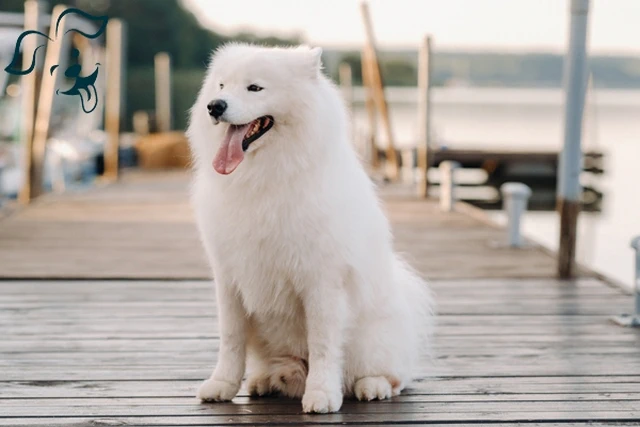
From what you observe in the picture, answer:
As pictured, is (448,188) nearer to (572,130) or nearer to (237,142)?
(572,130)

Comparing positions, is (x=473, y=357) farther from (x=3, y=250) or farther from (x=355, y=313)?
(x=3, y=250)

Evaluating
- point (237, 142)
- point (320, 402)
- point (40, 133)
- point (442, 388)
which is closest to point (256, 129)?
point (237, 142)

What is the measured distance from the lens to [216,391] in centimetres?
333

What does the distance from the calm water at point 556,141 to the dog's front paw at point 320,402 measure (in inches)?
136

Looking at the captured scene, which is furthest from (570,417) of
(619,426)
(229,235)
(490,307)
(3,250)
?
(3,250)

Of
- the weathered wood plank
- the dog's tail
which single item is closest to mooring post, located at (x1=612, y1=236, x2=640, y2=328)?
the weathered wood plank

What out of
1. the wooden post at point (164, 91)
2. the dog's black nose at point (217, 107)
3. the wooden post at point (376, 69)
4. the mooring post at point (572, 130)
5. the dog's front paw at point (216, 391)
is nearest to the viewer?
the dog's black nose at point (217, 107)

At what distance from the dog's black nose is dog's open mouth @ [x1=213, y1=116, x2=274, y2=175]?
0.35 feet

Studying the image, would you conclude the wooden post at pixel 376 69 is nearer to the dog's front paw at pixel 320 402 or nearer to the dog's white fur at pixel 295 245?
the dog's white fur at pixel 295 245

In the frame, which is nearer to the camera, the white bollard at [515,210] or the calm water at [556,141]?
the white bollard at [515,210]

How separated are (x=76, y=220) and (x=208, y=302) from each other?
14.0ft

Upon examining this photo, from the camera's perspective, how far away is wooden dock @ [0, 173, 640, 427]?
3244 millimetres

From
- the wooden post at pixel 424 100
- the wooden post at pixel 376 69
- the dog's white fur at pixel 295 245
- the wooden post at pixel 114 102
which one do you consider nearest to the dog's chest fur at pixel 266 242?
the dog's white fur at pixel 295 245

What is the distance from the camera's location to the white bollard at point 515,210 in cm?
716
